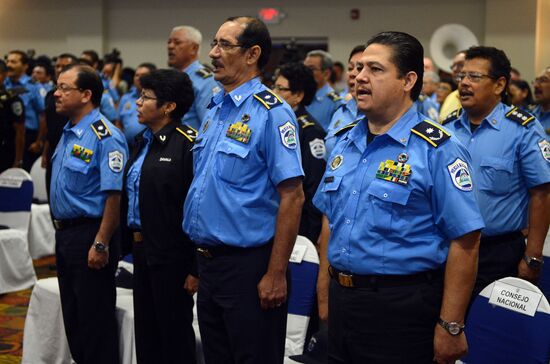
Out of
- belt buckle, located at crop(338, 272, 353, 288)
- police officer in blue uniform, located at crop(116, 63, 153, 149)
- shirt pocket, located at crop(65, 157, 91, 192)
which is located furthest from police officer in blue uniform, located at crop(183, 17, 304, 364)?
police officer in blue uniform, located at crop(116, 63, 153, 149)

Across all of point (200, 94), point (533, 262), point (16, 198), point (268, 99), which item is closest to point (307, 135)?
point (200, 94)

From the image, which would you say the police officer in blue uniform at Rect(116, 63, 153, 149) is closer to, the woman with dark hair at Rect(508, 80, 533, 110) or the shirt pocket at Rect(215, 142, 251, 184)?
the shirt pocket at Rect(215, 142, 251, 184)

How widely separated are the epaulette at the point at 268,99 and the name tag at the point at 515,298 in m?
0.90

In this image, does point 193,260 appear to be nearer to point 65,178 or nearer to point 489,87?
point 65,178

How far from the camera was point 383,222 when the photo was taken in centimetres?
211

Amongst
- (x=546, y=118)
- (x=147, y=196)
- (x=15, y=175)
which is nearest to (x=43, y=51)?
(x=15, y=175)

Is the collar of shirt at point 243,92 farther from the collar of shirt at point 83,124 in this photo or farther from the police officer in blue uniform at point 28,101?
the police officer in blue uniform at point 28,101

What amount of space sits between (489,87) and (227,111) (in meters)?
1.14

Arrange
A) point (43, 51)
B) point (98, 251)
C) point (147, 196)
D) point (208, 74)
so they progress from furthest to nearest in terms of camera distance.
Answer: point (43, 51)
point (208, 74)
point (98, 251)
point (147, 196)

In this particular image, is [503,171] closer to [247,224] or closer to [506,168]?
[506,168]

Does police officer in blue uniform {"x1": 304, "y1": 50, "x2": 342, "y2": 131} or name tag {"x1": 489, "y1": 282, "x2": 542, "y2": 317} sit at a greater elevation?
police officer in blue uniform {"x1": 304, "y1": 50, "x2": 342, "y2": 131}

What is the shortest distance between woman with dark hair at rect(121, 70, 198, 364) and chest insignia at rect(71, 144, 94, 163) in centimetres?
30

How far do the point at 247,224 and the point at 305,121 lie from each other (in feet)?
5.86

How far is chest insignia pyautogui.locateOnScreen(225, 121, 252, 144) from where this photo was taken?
2.60 meters
